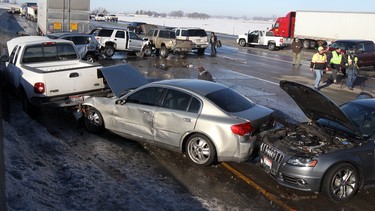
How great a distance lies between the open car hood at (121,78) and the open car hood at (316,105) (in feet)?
12.6

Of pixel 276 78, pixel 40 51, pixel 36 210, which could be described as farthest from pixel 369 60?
pixel 36 210

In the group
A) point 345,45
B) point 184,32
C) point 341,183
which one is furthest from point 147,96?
point 184,32

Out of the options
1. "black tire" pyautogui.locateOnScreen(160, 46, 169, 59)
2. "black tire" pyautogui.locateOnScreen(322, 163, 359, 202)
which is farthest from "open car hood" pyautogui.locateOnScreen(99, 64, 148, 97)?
"black tire" pyautogui.locateOnScreen(160, 46, 169, 59)

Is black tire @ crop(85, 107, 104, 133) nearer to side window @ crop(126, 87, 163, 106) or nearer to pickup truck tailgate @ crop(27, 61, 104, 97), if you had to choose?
side window @ crop(126, 87, 163, 106)

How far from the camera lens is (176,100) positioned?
300 inches

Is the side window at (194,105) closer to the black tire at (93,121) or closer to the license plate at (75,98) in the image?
the black tire at (93,121)

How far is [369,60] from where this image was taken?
24125mm

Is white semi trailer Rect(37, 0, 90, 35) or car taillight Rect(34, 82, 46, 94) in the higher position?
white semi trailer Rect(37, 0, 90, 35)

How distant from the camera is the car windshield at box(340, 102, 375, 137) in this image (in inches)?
258

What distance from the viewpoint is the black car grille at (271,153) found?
626 cm

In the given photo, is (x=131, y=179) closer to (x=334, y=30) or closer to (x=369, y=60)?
(x=369, y=60)

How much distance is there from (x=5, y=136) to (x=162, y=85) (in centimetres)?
318

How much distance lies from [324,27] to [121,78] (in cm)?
3117

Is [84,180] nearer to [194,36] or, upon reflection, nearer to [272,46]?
[194,36]
